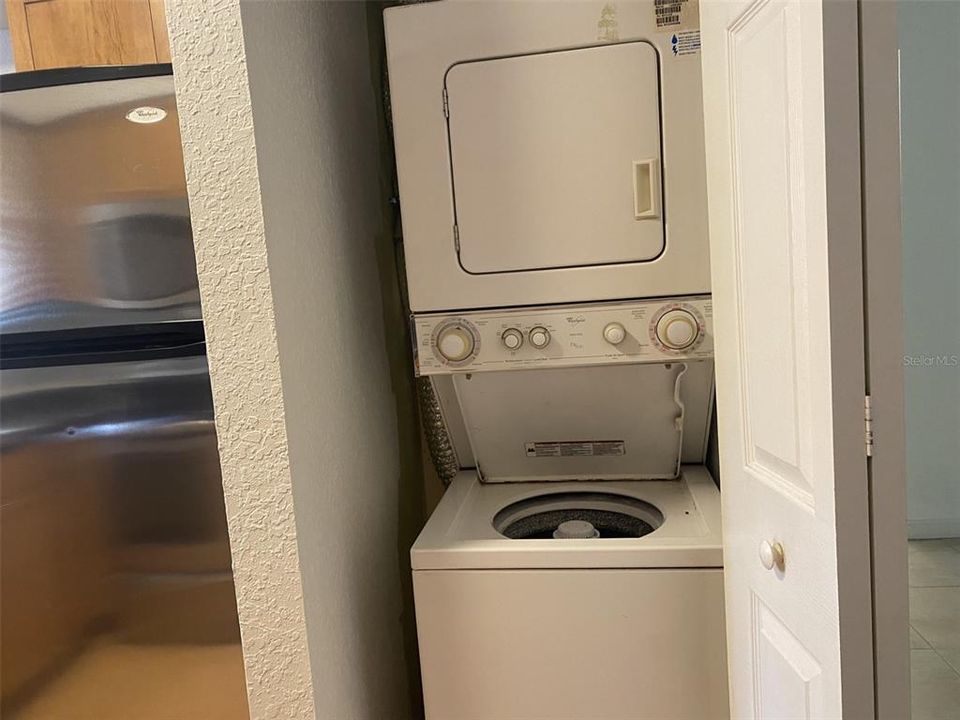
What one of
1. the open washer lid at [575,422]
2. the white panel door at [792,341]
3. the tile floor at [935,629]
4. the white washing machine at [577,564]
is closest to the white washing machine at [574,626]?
the white washing machine at [577,564]

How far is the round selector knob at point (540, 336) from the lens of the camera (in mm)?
1427

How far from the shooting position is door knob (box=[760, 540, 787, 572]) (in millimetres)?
935

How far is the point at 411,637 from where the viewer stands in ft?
5.96

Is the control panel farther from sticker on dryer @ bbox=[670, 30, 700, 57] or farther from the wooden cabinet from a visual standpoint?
the wooden cabinet

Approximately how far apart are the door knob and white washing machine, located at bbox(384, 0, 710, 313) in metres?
0.58

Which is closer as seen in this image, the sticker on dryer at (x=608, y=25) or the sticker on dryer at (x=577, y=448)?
the sticker on dryer at (x=608, y=25)

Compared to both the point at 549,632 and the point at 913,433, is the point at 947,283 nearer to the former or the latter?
the point at 913,433

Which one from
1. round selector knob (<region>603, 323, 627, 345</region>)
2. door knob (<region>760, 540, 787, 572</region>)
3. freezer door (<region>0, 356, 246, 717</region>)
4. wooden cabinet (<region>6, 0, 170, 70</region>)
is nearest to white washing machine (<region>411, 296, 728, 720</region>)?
round selector knob (<region>603, 323, 627, 345</region>)

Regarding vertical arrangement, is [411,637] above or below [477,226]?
below

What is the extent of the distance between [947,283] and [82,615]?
1.69 m

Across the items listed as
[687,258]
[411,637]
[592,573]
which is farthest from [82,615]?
[687,258]

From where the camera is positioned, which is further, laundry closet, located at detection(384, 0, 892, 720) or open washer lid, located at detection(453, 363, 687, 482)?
open washer lid, located at detection(453, 363, 687, 482)

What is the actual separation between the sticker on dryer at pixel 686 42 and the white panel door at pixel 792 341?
17cm

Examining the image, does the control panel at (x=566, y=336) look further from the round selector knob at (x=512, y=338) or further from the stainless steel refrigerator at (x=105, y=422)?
the stainless steel refrigerator at (x=105, y=422)
